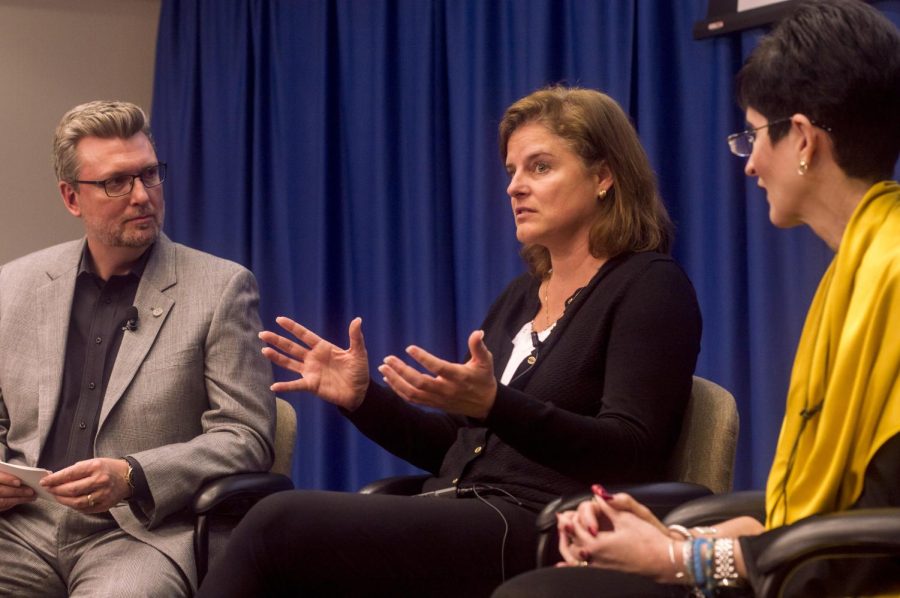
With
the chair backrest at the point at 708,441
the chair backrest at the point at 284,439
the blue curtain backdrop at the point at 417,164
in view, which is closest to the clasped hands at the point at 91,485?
the chair backrest at the point at 284,439

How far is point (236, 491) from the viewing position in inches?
92.1

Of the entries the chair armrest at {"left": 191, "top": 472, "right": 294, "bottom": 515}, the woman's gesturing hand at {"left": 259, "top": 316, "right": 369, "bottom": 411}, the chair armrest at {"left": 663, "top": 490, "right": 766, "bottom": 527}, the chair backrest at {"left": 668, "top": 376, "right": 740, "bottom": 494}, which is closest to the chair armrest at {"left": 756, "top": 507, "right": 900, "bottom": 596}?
the chair armrest at {"left": 663, "top": 490, "right": 766, "bottom": 527}

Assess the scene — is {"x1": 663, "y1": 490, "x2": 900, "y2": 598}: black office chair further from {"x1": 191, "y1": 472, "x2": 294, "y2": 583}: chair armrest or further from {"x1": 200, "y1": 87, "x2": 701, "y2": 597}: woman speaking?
{"x1": 191, "y1": 472, "x2": 294, "y2": 583}: chair armrest

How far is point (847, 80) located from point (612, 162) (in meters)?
0.84

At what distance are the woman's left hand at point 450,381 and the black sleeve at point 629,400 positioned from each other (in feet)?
0.15

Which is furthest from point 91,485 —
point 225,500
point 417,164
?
point 417,164

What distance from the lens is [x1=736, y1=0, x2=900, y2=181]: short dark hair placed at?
1652 mm

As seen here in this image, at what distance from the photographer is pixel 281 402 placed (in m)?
2.83

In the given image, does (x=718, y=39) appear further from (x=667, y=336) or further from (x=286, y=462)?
(x=286, y=462)

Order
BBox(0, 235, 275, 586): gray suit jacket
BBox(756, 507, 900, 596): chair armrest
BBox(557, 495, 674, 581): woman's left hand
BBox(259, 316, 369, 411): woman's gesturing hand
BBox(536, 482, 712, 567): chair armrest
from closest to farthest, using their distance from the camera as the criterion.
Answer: BBox(756, 507, 900, 596): chair armrest → BBox(557, 495, 674, 581): woman's left hand → BBox(536, 482, 712, 567): chair armrest → BBox(259, 316, 369, 411): woman's gesturing hand → BBox(0, 235, 275, 586): gray suit jacket

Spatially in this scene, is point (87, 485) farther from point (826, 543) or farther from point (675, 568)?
point (826, 543)

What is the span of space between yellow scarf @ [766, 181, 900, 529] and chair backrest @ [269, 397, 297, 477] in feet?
4.55

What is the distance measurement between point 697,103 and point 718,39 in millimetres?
201

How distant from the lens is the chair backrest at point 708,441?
7.22 feet
